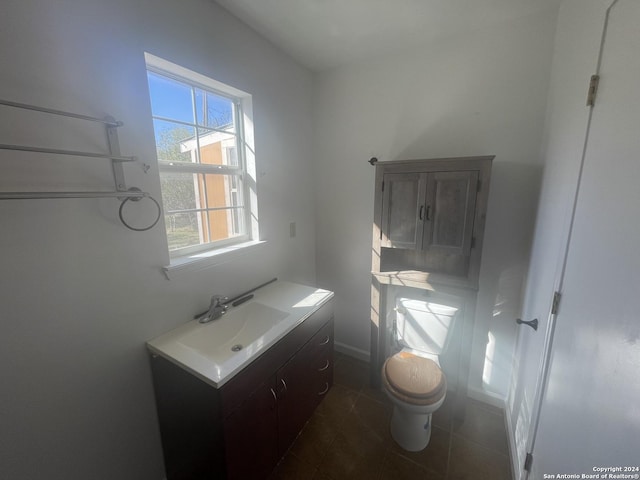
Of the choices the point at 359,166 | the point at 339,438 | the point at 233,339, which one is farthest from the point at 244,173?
the point at 339,438

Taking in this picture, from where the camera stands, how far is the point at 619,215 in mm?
663

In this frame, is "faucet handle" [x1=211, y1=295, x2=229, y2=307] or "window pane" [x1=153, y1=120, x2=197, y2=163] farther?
"faucet handle" [x1=211, y1=295, x2=229, y2=307]

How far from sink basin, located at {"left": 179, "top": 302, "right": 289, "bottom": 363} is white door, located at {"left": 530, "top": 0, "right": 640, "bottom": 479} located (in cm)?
118

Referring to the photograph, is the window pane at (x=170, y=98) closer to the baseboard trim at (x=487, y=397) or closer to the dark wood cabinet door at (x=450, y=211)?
the dark wood cabinet door at (x=450, y=211)

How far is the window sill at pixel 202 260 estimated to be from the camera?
130 cm

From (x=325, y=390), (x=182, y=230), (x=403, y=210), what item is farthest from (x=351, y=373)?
(x=182, y=230)

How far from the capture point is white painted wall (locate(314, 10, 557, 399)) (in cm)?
154

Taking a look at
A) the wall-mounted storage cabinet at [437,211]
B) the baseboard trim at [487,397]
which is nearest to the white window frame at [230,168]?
the wall-mounted storage cabinet at [437,211]

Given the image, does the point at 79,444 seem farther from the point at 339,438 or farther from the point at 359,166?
the point at 359,166

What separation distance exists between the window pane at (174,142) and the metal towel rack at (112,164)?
223 mm

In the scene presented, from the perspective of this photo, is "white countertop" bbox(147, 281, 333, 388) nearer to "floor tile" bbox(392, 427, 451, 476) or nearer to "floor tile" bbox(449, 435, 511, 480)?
"floor tile" bbox(392, 427, 451, 476)

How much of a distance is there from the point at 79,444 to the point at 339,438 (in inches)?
53.0

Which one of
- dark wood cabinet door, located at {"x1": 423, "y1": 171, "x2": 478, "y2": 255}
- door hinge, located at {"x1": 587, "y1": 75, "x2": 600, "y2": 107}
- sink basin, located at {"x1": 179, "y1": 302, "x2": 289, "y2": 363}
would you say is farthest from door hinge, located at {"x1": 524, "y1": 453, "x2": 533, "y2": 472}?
door hinge, located at {"x1": 587, "y1": 75, "x2": 600, "y2": 107}

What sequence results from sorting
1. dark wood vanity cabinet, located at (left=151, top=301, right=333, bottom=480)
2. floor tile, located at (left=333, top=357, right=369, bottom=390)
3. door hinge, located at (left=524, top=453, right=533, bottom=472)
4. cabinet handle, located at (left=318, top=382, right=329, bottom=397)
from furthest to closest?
floor tile, located at (left=333, top=357, right=369, bottom=390)
cabinet handle, located at (left=318, top=382, right=329, bottom=397)
door hinge, located at (left=524, top=453, right=533, bottom=472)
dark wood vanity cabinet, located at (left=151, top=301, right=333, bottom=480)
